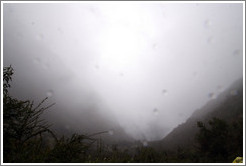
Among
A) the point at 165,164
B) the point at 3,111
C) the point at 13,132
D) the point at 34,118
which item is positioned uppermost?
the point at 3,111

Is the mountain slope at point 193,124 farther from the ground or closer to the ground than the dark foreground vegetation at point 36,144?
farther from the ground

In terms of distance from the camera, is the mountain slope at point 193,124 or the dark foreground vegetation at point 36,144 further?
the mountain slope at point 193,124

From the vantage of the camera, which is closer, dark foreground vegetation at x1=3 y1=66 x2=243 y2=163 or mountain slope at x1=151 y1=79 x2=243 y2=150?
dark foreground vegetation at x1=3 y1=66 x2=243 y2=163

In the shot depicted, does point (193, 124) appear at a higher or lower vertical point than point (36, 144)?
higher

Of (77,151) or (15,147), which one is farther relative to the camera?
(77,151)

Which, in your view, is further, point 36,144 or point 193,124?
point 193,124

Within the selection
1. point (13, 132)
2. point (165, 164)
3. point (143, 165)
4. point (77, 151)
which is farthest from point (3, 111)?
point (165, 164)

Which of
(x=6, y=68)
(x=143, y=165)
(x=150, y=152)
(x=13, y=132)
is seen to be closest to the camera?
(x=143, y=165)

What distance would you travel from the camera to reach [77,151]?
2588mm

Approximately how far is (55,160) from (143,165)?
4.87 ft

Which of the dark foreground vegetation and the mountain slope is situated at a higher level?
the mountain slope

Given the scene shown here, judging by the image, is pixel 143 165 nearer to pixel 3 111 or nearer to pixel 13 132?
pixel 13 132

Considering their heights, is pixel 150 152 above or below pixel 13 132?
below

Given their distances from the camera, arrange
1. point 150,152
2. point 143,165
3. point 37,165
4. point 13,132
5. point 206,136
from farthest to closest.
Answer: point 206,136 < point 150,152 < point 13,132 < point 143,165 < point 37,165
